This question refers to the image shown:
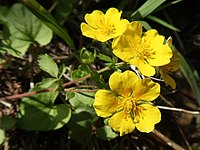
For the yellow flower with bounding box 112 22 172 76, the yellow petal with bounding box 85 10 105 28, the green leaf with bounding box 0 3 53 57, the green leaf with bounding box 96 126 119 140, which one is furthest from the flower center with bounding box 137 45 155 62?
the green leaf with bounding box 0 3 53 57

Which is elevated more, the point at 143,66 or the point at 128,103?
the point at 143,66

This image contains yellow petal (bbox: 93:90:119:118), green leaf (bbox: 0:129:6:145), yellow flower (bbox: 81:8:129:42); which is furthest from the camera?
green leaf (bbox: 0:129:6:145)

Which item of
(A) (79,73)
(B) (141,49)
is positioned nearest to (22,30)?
(A) (79,73)

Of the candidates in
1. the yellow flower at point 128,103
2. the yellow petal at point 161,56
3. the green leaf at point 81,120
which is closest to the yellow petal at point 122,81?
the yellow flower at point 128,103

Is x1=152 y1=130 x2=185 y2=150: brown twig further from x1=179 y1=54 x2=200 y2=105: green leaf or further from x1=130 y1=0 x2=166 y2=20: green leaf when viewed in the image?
x1=130 y1=0 x2=166 y2=20: green leaf

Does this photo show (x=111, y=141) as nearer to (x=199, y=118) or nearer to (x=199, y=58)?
(x=199, y=118)

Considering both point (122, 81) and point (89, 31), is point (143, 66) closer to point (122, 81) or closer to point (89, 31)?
point (122, 81)
